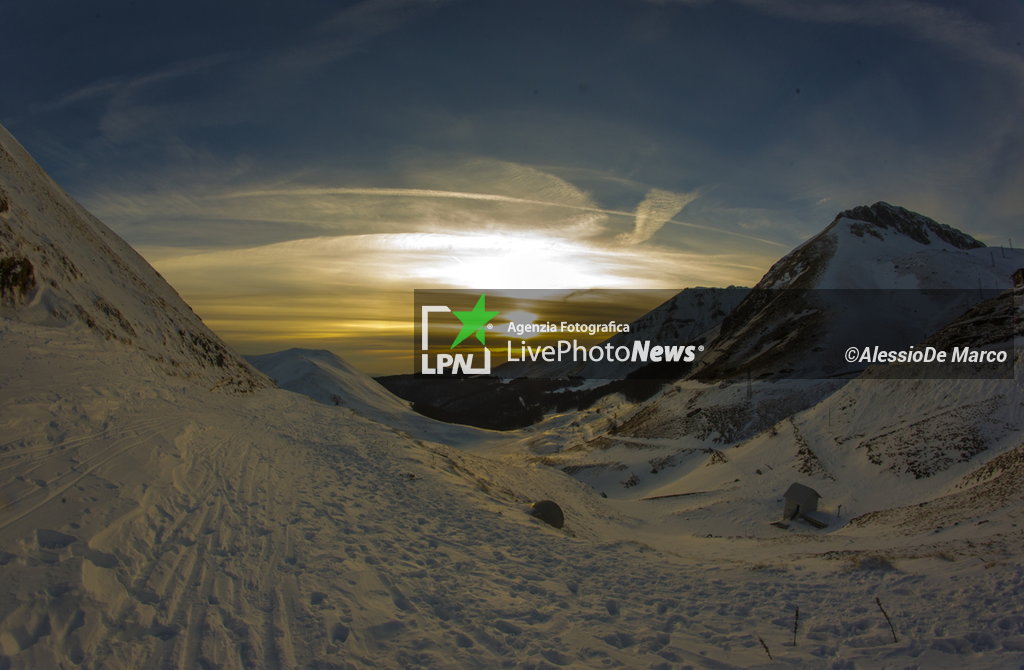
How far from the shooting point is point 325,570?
27.7ft

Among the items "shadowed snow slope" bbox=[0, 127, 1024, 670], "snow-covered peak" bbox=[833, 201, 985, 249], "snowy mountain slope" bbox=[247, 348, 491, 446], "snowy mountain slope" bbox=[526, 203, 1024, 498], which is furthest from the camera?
"snow-covered peak" bbox=[833, 201, 985, 249]

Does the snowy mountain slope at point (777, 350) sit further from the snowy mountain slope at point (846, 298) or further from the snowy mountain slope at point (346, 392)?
the snowy mountain slope at point (346, 392)

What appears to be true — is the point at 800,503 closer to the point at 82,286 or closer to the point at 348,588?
the point at 348,588

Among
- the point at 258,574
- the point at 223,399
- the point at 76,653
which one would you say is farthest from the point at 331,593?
the point at 223,399

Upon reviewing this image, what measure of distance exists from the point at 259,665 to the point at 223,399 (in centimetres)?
1987

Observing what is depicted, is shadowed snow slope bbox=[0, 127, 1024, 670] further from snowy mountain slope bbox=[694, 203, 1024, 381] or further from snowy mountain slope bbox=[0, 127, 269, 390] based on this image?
snowy mountain slope bbox=[694, 203, 1024, 381]

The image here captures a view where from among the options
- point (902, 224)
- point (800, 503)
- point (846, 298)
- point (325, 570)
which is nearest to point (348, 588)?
point (325, 570)

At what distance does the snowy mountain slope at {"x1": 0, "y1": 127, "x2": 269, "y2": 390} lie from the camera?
53.0 feet

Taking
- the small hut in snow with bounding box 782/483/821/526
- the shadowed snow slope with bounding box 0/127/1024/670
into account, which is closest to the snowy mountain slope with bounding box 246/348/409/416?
the shadowed snow slope with bounding box 0/127/1024/670

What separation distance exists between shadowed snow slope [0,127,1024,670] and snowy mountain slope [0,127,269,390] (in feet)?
0.59

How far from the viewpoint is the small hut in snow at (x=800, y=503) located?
979 inches

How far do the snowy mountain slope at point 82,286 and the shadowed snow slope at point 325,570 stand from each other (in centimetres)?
18

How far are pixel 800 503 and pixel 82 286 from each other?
33.9 metres

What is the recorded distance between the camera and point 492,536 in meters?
12.9
